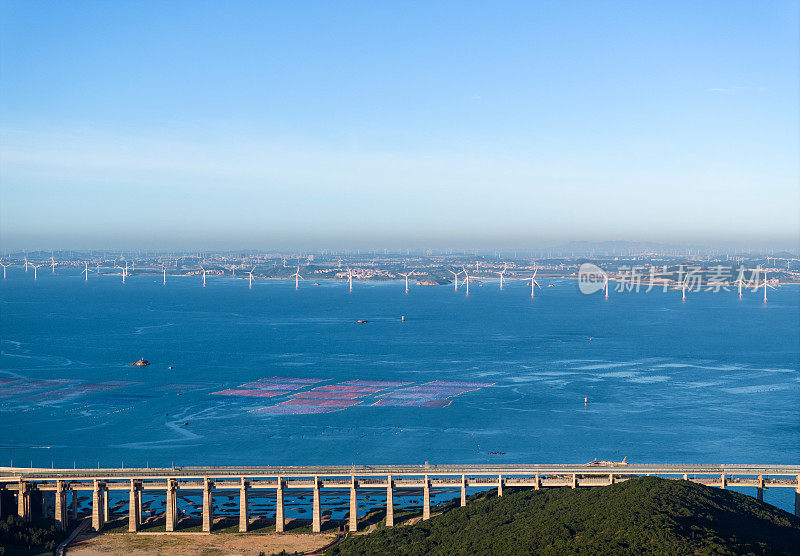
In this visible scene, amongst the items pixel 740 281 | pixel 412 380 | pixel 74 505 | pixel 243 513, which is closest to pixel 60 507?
pixel 74 505

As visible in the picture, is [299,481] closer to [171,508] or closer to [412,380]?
[171,508]

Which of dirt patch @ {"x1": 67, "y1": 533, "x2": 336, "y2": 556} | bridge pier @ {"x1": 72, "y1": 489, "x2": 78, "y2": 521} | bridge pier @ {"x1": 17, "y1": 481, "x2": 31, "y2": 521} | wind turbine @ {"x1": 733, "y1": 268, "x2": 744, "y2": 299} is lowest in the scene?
dirt patch @ {"x1": 67, "y1": 533, "x2": 336, "y2": 556}

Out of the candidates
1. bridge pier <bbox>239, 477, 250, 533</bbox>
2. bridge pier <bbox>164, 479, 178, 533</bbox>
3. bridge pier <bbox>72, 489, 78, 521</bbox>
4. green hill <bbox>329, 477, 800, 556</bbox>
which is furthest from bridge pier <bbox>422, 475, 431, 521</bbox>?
bridge pier <bbox>72, 489, 78, 521</bbox>

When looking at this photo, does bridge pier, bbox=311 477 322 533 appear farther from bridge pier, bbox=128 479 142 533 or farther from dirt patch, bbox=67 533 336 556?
bridge pier, bbox=128 479 142 533

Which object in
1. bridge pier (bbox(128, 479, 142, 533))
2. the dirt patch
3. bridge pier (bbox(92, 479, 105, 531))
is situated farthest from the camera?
bridge pier (bbox(92, 479, 105, 531))

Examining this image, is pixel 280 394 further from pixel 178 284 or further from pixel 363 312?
pixel 178 284

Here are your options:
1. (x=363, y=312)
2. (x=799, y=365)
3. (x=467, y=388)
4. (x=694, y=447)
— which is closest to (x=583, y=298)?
(x=363, y=312)
